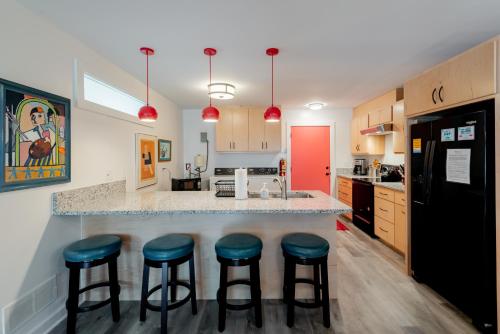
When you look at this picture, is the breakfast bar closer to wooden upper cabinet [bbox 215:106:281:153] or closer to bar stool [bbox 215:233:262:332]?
bar stool [bbox 215:233:262:332]

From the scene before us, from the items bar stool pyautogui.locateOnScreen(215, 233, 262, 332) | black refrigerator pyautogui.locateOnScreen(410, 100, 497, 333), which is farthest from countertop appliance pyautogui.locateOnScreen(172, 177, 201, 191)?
black refrigerator pyautogui.locateOnScreen(410, 100, 497, 333)

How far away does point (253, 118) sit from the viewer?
16.2 feet

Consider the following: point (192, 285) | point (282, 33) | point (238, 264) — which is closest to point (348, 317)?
point (238, 264)

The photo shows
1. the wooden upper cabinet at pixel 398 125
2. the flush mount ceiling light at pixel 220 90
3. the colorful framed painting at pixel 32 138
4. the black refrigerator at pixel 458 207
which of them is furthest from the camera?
the wooden upper cabinet at pixel 398 125

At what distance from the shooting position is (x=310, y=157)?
5.28m

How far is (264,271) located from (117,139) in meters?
2.11

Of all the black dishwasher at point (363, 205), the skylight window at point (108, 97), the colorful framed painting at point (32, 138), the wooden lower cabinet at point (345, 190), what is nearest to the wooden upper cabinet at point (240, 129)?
the skylight window at point (108, 97)

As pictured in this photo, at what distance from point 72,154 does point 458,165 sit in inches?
126

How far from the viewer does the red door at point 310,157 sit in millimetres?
5258

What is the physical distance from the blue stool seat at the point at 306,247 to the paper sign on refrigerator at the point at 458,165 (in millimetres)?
1218

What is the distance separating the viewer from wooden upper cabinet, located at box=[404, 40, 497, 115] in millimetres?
1844

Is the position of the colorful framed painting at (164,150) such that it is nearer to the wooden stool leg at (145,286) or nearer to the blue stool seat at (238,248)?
the wooden stool leg at (145,286)

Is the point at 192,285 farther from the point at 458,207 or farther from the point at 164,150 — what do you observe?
the point at 164,150

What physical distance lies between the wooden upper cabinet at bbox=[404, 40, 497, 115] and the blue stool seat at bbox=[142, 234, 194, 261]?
2.52 meters
